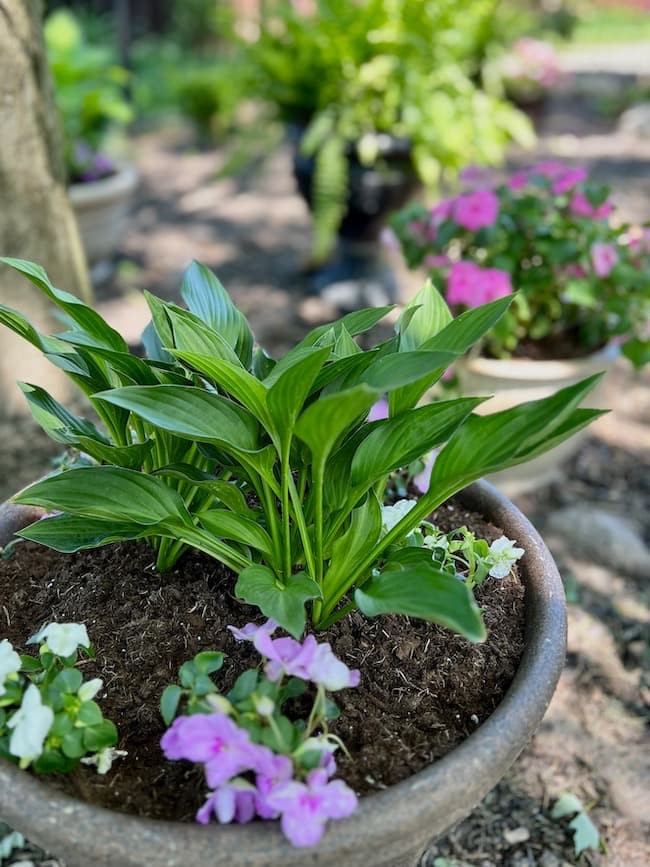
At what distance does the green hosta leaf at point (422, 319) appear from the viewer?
106cm

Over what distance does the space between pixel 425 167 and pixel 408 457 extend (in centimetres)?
243

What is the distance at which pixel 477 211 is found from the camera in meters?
2.07

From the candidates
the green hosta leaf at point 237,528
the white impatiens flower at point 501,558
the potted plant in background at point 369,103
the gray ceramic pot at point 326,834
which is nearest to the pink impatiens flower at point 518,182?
the potted plant in background at point 369,103

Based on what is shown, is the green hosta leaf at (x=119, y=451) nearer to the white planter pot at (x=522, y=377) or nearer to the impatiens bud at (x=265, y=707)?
the impatiens bud at (x=265, y=707)

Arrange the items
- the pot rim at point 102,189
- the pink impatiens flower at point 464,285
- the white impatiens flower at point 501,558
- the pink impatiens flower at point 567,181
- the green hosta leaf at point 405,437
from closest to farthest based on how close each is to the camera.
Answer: the green hosta leaf at point 405,437 → the white impatiens flower at point 501,558 → the pink impatiens flower at point 464,285 → the pink impatiens flower at point 567,181 → the pot rim at point 102,189

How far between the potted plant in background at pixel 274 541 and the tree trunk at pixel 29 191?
32.0 inches

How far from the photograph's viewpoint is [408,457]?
3.12 ft

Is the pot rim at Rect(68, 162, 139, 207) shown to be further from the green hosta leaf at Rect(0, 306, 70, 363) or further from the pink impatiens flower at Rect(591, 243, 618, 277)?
the green hosta leaf at Rect(0, 306, 70, 363)

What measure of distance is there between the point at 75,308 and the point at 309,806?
63 cm

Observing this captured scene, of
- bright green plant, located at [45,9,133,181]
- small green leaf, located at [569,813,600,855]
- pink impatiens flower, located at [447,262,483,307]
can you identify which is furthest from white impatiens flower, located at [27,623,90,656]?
bright green plant, located at [45,9,133,181]

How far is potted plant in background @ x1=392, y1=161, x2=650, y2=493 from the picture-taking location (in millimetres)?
1990

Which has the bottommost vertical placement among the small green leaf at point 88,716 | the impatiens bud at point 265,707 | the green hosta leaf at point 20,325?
the small green leaf at point 88,716

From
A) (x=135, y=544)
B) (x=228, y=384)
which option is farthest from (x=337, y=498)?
(x=135, y=544)

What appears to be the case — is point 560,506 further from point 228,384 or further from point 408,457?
point 228,384
